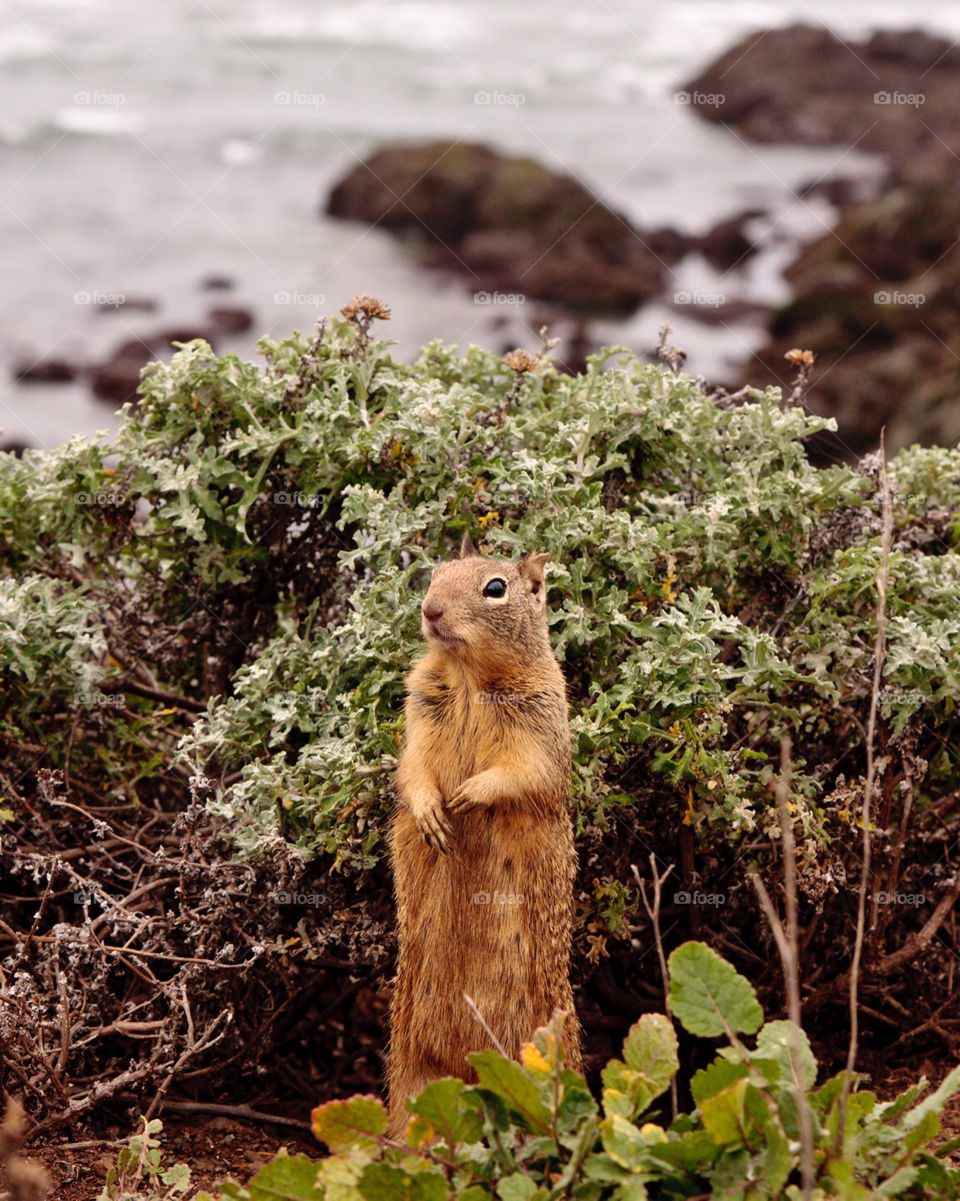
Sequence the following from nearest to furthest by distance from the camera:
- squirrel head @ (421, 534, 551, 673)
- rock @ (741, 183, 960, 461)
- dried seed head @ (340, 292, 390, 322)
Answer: squirrel head @ (421, 534, 551, 673)
dried seed head @ (340, 292, 390, 322)
rock @ (741, 183, 960, 461)

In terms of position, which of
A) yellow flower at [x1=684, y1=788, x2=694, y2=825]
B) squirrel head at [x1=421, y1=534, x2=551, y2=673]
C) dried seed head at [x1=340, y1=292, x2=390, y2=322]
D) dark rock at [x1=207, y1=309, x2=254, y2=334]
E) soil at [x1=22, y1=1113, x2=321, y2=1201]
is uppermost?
dried seed head at [x1=340, y1=292, x2=390, y2=322]

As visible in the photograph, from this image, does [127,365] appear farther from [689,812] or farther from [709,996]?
[709,996]

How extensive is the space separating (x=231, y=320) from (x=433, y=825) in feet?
27.9

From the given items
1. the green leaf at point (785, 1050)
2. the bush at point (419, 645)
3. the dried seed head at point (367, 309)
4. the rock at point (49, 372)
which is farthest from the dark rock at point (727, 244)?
the green leaf at point (785, 1050)

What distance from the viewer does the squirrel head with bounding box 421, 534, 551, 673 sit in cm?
331

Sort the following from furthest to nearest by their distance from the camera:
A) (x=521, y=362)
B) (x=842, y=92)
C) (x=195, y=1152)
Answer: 1. (x=842, y=92)
2. (x=521, y=362)
3. (x=195, y=1152)

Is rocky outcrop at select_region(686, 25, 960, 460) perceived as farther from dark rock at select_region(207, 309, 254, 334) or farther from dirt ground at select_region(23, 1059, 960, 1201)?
dirt ground at select_region(23, 1059, 960, 1201)

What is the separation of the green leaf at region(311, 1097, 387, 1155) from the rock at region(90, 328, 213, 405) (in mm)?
8456

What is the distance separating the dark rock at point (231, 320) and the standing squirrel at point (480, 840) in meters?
7.98

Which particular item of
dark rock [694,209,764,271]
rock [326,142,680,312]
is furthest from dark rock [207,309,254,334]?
dark rock [694,209,764,271]

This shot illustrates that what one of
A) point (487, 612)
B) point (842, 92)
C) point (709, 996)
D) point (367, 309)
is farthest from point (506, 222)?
point (709, 996)

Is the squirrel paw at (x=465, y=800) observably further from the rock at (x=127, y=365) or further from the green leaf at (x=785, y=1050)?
the rock at (x=127, y=365)

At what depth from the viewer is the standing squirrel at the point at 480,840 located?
323 cm

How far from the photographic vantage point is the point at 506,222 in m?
12.3
